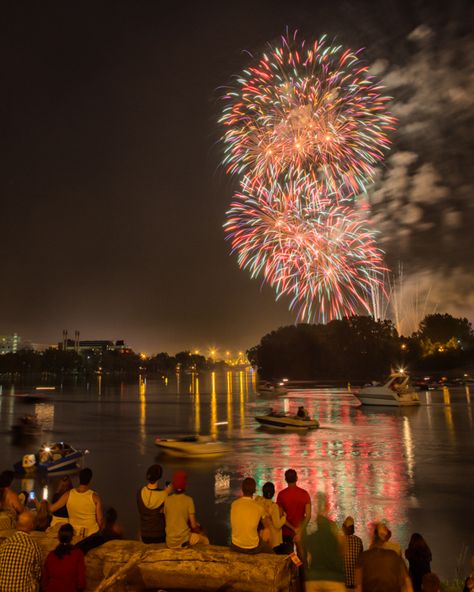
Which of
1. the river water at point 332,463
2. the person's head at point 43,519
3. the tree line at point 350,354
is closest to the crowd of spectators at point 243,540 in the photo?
the person's head at point 43,519

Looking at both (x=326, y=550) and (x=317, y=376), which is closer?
(x=326, y=550)

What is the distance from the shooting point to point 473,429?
48.7 metres

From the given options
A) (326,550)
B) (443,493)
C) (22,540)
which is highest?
(22,540)

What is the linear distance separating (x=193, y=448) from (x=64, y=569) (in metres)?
31.8

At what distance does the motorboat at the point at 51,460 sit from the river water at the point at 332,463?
1.08 m

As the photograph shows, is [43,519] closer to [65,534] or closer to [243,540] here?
[65,534]

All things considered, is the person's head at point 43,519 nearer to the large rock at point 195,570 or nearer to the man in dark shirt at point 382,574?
the large rock at point 195,570

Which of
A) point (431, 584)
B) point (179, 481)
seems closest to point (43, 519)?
point (179, 481)

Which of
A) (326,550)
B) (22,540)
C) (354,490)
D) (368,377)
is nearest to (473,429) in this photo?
(354,490)

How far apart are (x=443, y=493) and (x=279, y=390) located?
8671 centimetres

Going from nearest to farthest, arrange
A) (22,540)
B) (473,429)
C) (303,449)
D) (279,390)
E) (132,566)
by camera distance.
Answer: (22,540), (132,566), (303,449), (473,429), (279,390)

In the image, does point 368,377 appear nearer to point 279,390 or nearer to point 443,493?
point 279,390

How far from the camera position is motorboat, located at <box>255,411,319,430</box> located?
49281mm

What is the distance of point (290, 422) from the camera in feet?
163
